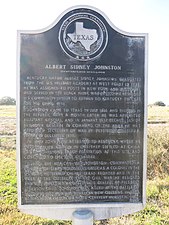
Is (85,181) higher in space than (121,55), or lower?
lower

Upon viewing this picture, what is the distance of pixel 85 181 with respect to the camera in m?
2.86

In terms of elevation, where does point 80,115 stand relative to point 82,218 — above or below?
above

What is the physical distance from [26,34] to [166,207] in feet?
10.1

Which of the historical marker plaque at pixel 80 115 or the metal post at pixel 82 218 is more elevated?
the historical marker plaque at pixel 80 115

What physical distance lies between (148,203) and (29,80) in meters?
2.64

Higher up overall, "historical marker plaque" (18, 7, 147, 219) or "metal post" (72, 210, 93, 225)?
"historical marker plaque" (18, 7, 147, 219)

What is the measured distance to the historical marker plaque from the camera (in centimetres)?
274

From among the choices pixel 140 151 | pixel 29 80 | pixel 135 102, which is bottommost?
pixel 140 151

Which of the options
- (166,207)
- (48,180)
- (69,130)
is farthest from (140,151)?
(166,207)

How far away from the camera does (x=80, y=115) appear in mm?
2793

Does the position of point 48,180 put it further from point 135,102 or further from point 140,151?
point 135,102

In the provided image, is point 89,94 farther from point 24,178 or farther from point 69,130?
point 24,178

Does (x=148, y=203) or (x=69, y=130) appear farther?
(x=148, y=203)

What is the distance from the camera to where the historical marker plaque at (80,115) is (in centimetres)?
274
